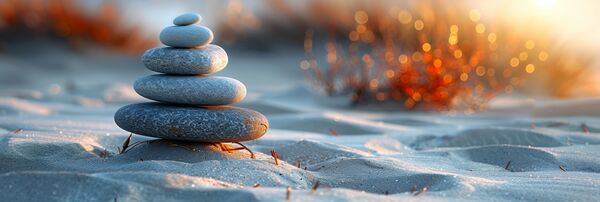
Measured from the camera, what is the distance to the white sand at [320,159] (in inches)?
86.8

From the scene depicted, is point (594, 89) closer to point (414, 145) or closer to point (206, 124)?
point (414, 145)

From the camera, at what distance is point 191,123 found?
2865 millimetres

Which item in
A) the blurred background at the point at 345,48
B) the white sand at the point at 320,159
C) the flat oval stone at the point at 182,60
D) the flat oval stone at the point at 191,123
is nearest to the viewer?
the white sand at the point at 320,159

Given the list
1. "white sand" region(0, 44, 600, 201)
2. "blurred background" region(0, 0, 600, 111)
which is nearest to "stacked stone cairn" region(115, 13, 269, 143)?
"white sand" region(0, 44, 600, 201)

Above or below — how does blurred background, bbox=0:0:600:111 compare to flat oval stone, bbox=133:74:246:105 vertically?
above

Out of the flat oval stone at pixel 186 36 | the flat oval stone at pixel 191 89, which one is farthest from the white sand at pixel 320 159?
the flat oval stone at pixel 186 36

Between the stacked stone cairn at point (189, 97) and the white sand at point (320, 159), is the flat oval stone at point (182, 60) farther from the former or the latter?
the white sand at point (320, 159)

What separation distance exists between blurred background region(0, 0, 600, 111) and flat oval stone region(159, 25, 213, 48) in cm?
258

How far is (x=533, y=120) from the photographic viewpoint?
4.69 metres

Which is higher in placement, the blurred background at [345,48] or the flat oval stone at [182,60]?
the blurred background at [345,48]

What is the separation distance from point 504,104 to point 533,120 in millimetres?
1412

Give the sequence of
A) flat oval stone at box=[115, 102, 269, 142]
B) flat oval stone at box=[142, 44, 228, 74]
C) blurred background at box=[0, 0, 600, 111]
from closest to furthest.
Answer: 1. flat oval stone at box=[115, 102, 269, 142]
2. flat oval stone at box=[142, 44, 228, 74]
3. blurred background at box=[0, 0, 600, 111]

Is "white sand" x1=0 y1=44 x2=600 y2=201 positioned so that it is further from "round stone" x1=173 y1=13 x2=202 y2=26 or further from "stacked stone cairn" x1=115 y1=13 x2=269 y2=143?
"round stone" x1=173 y1=13 x2=202 y2=26

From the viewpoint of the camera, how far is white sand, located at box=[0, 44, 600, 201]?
2205 millimetres
